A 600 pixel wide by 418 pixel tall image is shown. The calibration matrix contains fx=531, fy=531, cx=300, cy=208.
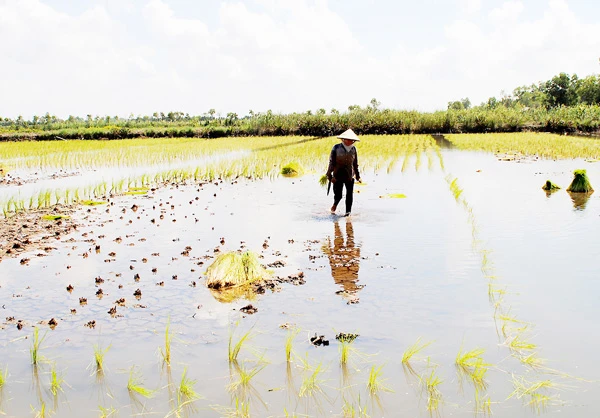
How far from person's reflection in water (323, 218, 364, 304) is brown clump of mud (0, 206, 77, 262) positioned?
3818 millimetres

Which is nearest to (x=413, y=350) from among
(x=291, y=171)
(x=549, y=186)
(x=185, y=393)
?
(x=185, y=393)

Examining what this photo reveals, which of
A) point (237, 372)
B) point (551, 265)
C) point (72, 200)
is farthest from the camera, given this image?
point (72, 200)

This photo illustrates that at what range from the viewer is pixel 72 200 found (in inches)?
434

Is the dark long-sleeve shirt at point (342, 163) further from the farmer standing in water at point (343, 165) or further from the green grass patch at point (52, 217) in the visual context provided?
the green grass patch at point (52, 217)

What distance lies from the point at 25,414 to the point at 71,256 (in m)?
3.83

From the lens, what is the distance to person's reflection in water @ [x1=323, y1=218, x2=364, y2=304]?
5.41m

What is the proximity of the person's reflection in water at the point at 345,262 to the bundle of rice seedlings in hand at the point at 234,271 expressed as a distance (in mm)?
853

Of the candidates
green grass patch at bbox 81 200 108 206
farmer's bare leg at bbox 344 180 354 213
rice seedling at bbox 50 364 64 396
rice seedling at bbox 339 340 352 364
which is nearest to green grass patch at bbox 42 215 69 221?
green grass patch at bbox 81 200 108 206

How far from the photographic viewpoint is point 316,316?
15.5 feet

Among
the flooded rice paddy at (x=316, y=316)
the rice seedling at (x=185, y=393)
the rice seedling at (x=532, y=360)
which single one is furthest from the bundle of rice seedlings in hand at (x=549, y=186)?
the rice seedling at (x=185, y=393)

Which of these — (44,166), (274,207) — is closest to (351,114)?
(44,166)

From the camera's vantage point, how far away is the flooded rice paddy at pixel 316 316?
3436 mm

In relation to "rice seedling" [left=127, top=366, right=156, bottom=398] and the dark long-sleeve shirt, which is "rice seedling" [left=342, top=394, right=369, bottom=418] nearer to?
"rice seedling" [left=127, top=366, right=156, bottom=398]

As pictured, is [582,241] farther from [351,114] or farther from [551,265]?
[351,114]
